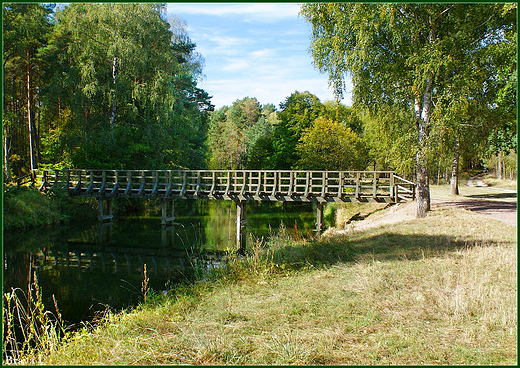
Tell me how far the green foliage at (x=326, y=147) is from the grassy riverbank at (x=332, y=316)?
2560 cm

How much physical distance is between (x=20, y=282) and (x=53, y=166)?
1794 cm

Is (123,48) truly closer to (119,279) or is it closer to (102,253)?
(102,253)

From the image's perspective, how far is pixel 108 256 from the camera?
53.9 ft

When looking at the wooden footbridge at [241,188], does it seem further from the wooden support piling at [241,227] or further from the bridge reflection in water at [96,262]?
the bridge reflection in water at [96,262]

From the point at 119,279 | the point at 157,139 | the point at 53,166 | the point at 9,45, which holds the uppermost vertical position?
the point at 9,45

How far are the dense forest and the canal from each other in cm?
570

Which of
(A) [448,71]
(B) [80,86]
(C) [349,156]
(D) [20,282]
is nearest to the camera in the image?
(D) [20,282]

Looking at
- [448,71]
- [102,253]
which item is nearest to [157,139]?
[102,253]

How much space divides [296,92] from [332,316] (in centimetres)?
4048

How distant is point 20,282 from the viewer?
1174cm

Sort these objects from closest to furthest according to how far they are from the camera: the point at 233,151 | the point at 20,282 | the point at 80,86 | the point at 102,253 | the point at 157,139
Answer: the point at 20,282 → the point at 102,253 → the point at 80,86 → the point at 157,139 → the point at 233,151

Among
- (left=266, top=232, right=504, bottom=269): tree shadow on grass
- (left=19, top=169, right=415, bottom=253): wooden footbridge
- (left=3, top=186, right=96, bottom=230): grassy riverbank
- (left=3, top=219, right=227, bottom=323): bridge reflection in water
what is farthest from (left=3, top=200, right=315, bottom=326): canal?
(left=19, top=169, right=415, bottom=253): wooden footbridge

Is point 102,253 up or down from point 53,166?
down

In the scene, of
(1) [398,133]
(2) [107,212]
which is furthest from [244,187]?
(2) [107,212]
